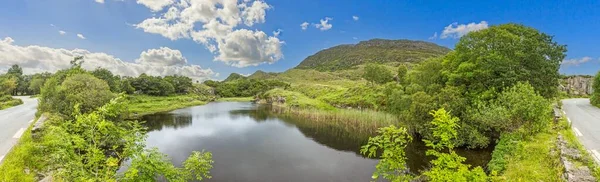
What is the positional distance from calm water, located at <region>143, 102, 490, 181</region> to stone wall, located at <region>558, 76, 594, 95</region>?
217ft

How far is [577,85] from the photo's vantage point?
68.4m

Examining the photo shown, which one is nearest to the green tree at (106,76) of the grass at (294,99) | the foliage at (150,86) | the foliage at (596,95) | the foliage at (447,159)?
the foliage at (150,86)

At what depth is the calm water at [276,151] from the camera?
72.1ft

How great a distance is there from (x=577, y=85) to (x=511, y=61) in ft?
213

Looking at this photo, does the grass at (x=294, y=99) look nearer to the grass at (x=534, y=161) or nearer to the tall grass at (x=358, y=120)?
the tall grass at (x=358, y=120)

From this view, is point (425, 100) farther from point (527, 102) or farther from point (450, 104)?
point (527, 102)

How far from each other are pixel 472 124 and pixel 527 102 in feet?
20.3

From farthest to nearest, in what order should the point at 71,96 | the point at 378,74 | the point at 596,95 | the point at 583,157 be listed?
the point at 378,74 < the point at 596,95 < the point at 71,96 < the point at 583,157

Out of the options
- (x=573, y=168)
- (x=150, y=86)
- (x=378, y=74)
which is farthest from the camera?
(x=150, y=86)

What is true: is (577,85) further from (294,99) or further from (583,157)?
(583,157)

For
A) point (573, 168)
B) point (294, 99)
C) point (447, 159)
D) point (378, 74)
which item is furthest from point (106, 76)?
point (573, 168)

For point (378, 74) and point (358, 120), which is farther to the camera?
point (378, 74)

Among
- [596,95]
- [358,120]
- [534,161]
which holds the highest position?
[596,95]

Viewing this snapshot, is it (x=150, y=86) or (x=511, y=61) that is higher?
(x=511, y=61)
